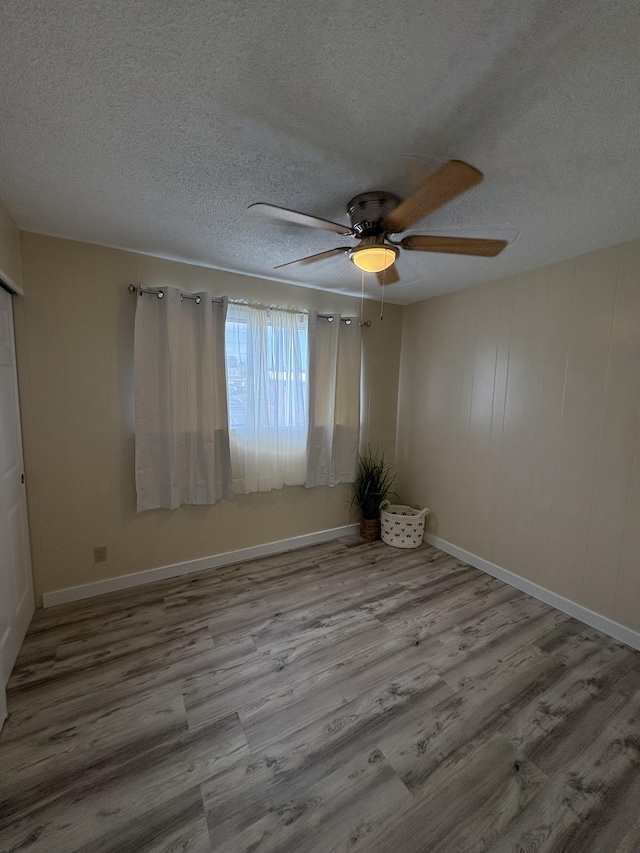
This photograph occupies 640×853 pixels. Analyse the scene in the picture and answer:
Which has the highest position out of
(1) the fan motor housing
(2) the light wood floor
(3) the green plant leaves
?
(1) the fan motor housing

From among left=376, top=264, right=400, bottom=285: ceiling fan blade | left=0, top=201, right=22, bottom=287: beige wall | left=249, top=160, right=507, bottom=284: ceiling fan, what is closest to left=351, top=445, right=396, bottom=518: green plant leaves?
left=376, top=264, right=400, bottom=285: ceiling fan blade

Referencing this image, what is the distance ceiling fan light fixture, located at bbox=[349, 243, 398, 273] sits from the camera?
1554 mm

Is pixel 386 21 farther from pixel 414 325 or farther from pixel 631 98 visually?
pixel 414 325

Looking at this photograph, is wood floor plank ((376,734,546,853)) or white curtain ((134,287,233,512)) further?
white curtain ((134,287,233,512))

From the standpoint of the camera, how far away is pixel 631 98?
3.43 feet

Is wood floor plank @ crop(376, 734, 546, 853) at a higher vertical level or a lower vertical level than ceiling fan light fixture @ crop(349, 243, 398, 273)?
lower

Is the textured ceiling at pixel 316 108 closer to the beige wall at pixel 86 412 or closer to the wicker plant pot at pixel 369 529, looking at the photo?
the beige wall at pixel 86 412

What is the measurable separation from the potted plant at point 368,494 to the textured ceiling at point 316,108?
2.24 meters

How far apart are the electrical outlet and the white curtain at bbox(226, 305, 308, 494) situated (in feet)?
3.28

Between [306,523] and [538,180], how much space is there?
2.92 metres

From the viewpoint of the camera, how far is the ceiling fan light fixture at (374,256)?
5.10 ft

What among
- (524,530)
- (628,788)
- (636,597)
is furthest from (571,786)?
(524,530)

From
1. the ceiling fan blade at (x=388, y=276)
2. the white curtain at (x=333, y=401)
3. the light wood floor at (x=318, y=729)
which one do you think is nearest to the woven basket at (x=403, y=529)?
the white curtain at (x=333, y=401)

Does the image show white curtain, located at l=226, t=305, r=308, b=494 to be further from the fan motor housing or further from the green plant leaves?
the fan motor housing
